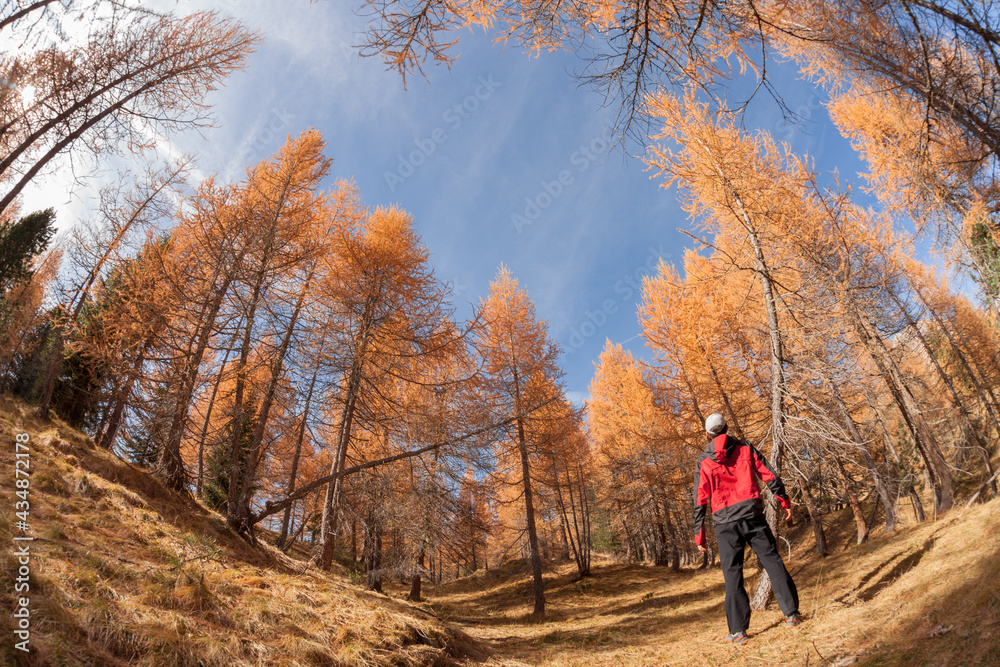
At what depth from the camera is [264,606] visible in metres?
3.07

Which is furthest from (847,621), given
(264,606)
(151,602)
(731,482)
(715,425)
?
(151,602)

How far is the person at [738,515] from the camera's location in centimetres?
354

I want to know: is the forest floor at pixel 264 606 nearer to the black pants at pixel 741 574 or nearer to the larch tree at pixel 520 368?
the black pants at pixel 741 574

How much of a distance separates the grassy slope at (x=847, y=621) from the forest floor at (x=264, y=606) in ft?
0.08

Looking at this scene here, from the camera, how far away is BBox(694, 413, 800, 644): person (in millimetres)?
3543

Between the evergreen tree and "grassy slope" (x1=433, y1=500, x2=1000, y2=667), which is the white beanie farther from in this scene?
the evergreen tree

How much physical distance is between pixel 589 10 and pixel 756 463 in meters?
4.16

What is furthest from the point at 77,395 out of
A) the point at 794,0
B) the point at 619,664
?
the point at 794,0

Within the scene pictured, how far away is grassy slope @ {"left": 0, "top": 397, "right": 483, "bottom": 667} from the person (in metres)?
2.68

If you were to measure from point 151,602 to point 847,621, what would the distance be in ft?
17.0

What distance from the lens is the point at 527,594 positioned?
48.3ft

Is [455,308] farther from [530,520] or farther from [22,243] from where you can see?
[22,243]

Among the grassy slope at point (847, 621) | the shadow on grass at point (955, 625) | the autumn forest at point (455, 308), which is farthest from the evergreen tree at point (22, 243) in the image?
the shadow on grass at point (955, 625)

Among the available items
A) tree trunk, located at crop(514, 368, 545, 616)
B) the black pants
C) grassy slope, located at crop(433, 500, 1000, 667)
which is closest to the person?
the black pants
